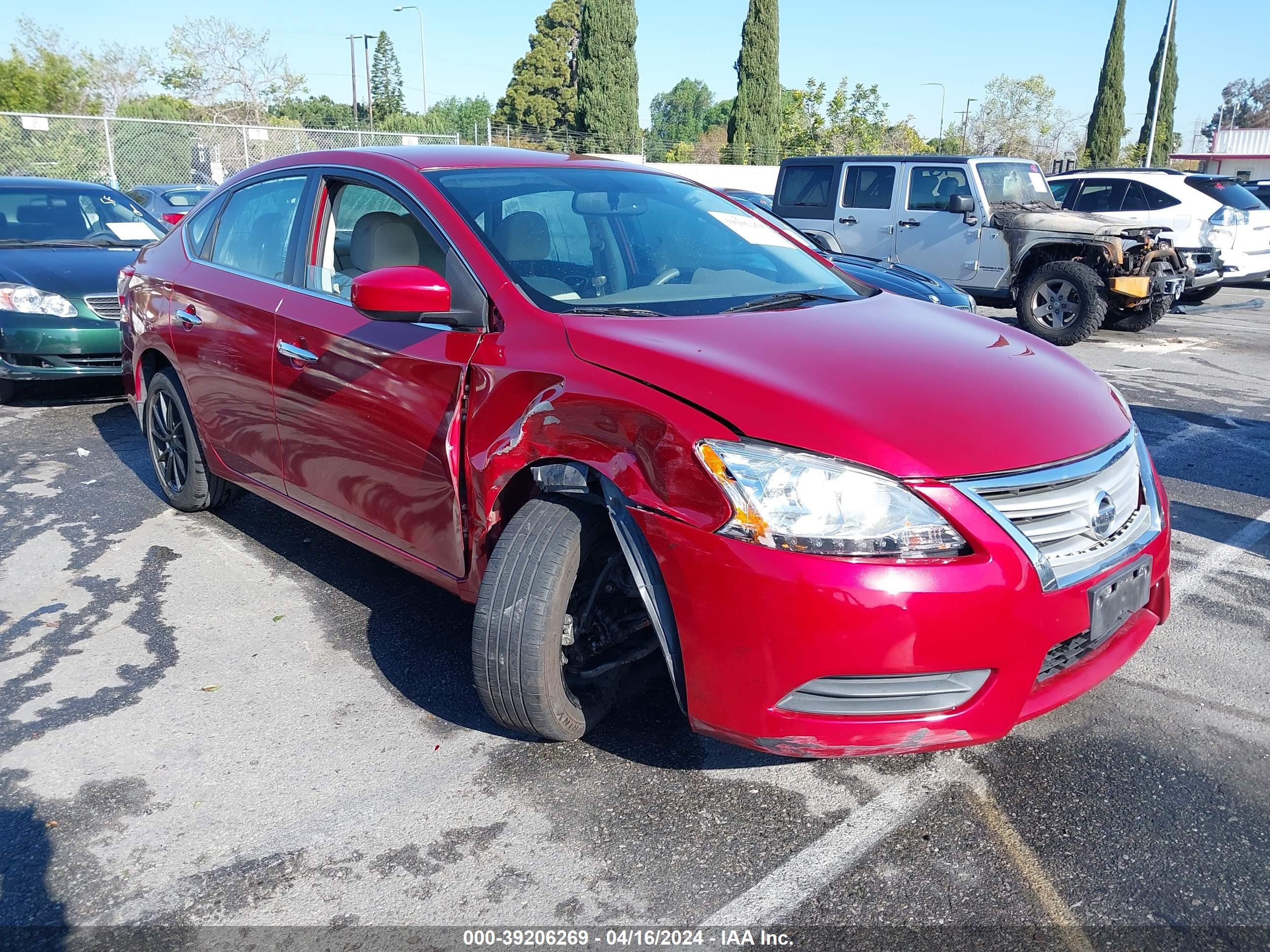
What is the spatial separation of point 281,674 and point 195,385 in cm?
160

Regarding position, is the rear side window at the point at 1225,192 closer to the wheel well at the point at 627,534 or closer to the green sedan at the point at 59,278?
the green sedan at the point at 59,278

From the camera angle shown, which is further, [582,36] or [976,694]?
[582,36]

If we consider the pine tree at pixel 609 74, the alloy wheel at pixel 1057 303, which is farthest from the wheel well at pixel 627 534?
the pine tree at pixel 609 74

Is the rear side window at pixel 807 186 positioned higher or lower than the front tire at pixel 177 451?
higher

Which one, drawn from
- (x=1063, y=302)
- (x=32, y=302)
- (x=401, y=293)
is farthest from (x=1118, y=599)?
(x=1063, y=302)

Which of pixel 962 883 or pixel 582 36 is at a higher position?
pixel 582 36

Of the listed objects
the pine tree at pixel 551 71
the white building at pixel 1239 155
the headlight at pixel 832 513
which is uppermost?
the pine tree at pixel 551 71

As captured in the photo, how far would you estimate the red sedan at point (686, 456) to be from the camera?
2.29 metres

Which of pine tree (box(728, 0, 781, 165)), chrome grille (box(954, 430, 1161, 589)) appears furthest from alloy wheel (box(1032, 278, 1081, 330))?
pine tree (box(728, 0, 781, 165))

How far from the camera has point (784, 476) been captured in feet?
7.59

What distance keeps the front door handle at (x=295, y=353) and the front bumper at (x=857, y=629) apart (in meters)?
1.66

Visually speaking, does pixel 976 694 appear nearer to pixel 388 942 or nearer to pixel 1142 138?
pixel 388 942

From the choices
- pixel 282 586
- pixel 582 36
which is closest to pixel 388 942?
pixel 282 586

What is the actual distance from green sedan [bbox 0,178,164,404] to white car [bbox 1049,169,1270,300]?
35.4 feet
